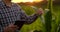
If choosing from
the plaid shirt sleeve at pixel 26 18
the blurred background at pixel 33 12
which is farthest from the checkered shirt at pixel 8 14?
the blurred background at pixel 33 12

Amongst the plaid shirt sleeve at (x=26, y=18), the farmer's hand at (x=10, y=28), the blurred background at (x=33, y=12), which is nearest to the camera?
the farmer's hand at (x=10, y=28)

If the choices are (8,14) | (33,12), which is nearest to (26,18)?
(8,14)

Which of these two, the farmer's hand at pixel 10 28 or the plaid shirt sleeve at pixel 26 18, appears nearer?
the farmer's hand at pixel 10 28

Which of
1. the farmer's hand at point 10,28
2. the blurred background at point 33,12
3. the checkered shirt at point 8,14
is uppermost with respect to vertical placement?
the checkered shirt at point 8,14

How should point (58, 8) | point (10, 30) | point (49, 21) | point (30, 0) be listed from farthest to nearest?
point (58, 8) → point (30, 0) → point (49, 21) → point (10, 30)

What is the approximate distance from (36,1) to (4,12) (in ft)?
3.94

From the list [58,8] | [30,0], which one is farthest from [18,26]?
[58,8]

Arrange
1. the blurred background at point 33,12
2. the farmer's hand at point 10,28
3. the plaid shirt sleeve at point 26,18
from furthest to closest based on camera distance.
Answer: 1. the blurred background at point 33,12
2. the plaid shirt sleeve at point 26,18
3. the farmer's hand at point 10,28

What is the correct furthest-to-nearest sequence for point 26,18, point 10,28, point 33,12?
point 33,12
point 26,18
point 10,28

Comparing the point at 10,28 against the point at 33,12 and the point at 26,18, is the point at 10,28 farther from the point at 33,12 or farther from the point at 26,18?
the point at 33,12

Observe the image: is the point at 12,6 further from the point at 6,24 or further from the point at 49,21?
the point at 49,21

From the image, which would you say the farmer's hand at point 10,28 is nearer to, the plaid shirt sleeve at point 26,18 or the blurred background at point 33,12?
the plaid shirt sleeve at point 26,18

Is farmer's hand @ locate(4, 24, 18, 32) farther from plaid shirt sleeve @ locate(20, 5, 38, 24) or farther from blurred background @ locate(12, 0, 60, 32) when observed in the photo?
blurred background @ locate(12, 0, 60, 32)

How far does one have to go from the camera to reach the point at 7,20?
3.80ft
